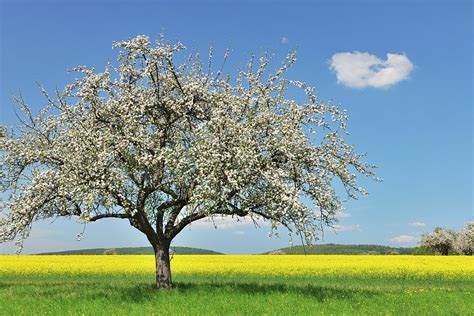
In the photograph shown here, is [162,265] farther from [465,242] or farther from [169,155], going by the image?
[465,242]

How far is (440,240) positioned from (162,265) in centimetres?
8910

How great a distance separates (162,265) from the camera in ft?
80.2

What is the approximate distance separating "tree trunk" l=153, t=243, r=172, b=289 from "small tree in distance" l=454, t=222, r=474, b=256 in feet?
282

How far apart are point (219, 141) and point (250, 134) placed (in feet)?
4.53

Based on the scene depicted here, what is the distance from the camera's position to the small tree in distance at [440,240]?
101688 millimetres

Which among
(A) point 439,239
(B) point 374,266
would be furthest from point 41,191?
(A) point 439,239

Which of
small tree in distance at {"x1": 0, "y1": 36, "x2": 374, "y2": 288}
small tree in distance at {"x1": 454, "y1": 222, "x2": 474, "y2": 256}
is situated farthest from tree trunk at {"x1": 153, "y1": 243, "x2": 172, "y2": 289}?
small tree in distance at {"x1": 454, "y1": 222, "x2": 474, "y2": 256}

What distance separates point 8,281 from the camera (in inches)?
1375

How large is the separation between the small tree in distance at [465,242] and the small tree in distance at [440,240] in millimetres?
2242

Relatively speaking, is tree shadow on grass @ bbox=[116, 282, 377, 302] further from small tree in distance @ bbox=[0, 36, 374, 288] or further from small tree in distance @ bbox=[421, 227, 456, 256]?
small tree in distance @ bbox=[421, 227, 456, 256]

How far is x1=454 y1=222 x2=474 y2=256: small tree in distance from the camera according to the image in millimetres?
96750

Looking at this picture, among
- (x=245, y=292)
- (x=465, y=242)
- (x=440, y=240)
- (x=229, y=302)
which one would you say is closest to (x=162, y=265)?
(x=245, y=292)

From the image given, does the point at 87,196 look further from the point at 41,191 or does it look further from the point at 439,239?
the point at 439,239

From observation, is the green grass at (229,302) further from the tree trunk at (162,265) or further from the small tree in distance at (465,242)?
the small tree in distance at (465,242)
